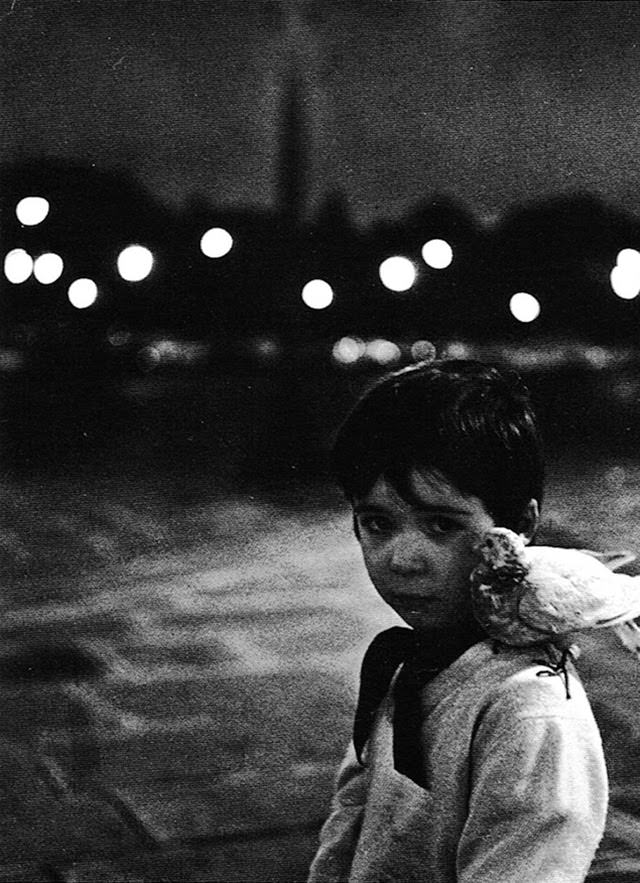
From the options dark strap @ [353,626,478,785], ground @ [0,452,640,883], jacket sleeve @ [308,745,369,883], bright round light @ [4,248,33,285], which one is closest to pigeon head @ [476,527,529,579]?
dark strap @ [353,626,478,785]

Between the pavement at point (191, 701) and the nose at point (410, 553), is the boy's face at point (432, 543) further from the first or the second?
the pavement at point (191, 701)

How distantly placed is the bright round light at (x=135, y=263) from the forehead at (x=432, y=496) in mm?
456

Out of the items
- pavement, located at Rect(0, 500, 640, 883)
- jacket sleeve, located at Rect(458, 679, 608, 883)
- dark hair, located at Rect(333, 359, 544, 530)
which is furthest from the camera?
pavement, located at Rect(0, 500, 640, 883)

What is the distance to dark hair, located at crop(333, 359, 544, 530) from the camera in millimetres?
1353

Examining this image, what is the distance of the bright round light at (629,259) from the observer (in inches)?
62.7

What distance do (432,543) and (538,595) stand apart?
0.47 ft

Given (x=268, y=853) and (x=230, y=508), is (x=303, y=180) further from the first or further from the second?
(x=268, y=853)

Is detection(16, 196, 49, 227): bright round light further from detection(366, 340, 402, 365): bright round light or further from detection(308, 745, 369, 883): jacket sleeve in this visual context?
detection(308, 745, 369, 883): jacket sleeve

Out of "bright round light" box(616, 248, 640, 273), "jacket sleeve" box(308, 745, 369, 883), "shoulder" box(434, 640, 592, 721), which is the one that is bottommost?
"jacket sleeve" box(308, 745, 369, 883)

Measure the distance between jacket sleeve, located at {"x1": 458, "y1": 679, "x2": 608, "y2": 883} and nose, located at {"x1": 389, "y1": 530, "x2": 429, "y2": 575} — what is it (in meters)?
0.19

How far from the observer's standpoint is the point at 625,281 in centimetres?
160

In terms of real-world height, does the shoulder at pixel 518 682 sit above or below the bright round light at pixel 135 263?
below

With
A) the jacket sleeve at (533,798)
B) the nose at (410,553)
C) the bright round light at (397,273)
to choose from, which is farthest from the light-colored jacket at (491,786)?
the bright round light at (397,273)

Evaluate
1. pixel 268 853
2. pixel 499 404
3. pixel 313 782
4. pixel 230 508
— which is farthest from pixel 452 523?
pixel 268 853
